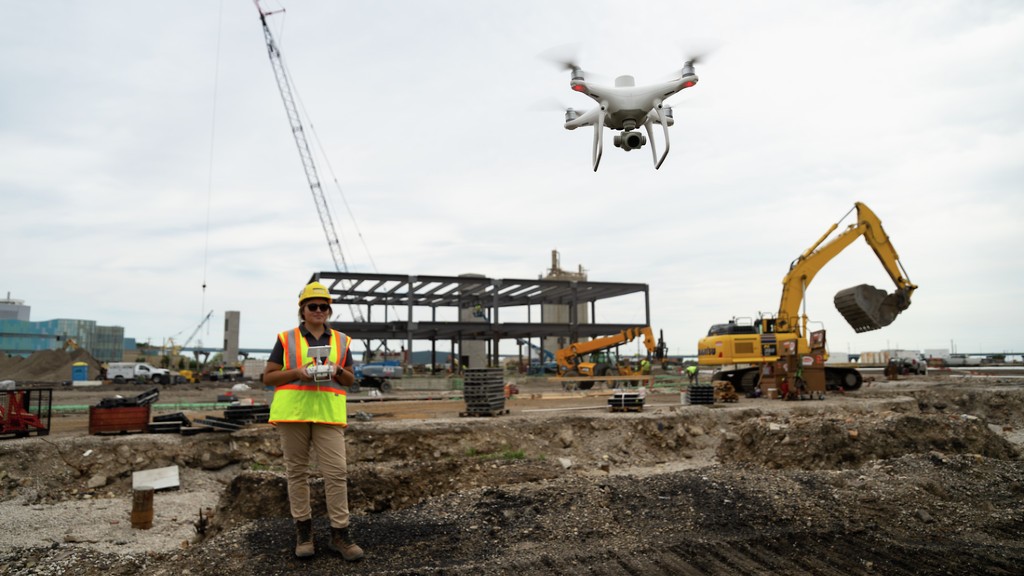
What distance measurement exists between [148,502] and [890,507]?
8.91 m

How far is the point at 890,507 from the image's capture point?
615cm

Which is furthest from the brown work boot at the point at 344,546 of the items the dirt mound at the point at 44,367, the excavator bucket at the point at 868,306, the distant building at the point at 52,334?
the distant building at the point at 52,334

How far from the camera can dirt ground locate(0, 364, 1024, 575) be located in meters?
4.94

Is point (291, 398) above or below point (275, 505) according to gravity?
above

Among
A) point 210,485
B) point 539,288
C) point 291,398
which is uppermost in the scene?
point 539,288

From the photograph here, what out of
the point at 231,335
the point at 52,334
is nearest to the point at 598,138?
the point at 231,335

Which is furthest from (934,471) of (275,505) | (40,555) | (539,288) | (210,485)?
(539,288)

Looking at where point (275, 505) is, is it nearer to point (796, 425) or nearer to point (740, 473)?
point (740, 473)

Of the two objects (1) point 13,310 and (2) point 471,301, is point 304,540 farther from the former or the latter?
(1) point 13,310

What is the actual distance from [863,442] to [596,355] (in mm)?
20803

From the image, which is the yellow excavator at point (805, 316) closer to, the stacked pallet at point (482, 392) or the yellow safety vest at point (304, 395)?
the stacked pallet at point (482, 392)

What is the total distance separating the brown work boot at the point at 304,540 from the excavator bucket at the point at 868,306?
18.3 meters

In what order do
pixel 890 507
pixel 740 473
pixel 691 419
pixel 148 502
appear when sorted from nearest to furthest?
pixel 890 507 < pixel 740 473 < pixel 148 502 < pixel 691 419

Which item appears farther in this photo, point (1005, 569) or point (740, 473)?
point (740, 473)
